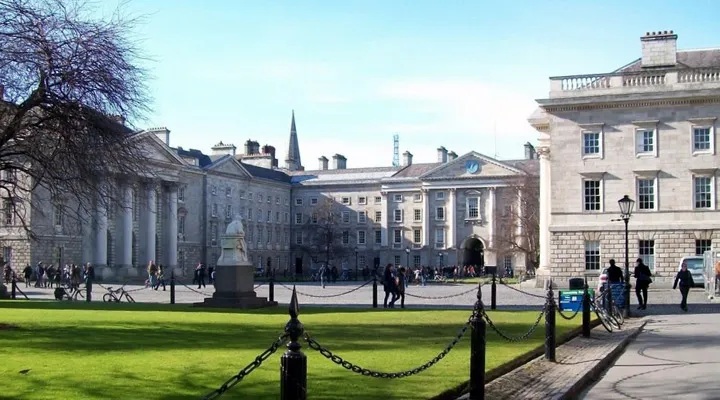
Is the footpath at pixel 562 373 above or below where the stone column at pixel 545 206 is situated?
below

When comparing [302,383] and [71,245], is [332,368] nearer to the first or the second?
[302,383]

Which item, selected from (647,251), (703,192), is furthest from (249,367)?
(703,192)

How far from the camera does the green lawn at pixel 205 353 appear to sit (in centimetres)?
962

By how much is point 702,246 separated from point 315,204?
2766 inches

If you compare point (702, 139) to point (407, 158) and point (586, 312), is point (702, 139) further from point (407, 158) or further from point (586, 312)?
point (407, 158)

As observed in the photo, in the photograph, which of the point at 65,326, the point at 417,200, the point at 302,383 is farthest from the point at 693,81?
the point at 417,200

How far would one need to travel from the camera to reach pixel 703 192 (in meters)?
44.0

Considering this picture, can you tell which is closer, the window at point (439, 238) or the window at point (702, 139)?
the window at point (702, 139)

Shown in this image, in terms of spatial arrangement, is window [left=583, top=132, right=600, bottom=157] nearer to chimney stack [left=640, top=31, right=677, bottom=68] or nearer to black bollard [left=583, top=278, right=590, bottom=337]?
chimney stack [left=640, top=31, right=677, bottom=68]

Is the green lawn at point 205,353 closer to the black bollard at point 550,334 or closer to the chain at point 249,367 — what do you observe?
the black bollard at point 550,334

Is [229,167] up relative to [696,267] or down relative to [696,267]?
up

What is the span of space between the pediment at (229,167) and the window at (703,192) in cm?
5576

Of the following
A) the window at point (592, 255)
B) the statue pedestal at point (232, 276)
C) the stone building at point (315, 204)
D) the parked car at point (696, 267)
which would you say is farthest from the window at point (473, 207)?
the statue pedestal at point (232, 276)

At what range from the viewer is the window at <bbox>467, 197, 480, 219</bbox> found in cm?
10056
